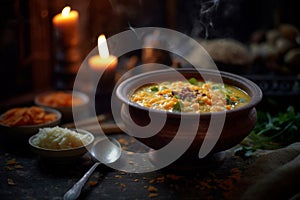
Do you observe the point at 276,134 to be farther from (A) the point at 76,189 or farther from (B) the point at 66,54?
(B) the point at 66,54

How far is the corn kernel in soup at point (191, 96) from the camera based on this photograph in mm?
2598

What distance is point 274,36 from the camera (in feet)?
15.8

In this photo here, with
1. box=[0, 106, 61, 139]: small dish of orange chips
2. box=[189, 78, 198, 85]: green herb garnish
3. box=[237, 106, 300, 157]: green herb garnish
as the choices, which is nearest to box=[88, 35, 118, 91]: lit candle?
box=[0, 106, 61, 139]: small dish of orange chips

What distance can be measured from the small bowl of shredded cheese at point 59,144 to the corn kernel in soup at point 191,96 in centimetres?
44

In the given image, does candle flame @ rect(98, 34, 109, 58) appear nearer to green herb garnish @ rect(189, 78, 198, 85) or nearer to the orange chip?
the orange chip

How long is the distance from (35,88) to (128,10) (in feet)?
4.40

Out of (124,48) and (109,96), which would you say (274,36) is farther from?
(109,96)

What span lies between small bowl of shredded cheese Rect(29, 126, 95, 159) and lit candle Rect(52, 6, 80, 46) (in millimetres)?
1347

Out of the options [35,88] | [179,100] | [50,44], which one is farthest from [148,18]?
[179,100]

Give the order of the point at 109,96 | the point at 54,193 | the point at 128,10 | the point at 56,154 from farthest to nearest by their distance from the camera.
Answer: the point at 128,10 < the point at 109,96 < the point at 56,154 < the point at 54,193

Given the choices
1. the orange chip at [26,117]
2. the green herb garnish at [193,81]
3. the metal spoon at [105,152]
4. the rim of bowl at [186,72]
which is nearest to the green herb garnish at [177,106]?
the rim of bowl at [186,72]

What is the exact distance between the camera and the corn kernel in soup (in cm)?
260

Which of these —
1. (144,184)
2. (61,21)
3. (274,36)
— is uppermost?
(61,21)

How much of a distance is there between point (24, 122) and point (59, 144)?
0.45m
